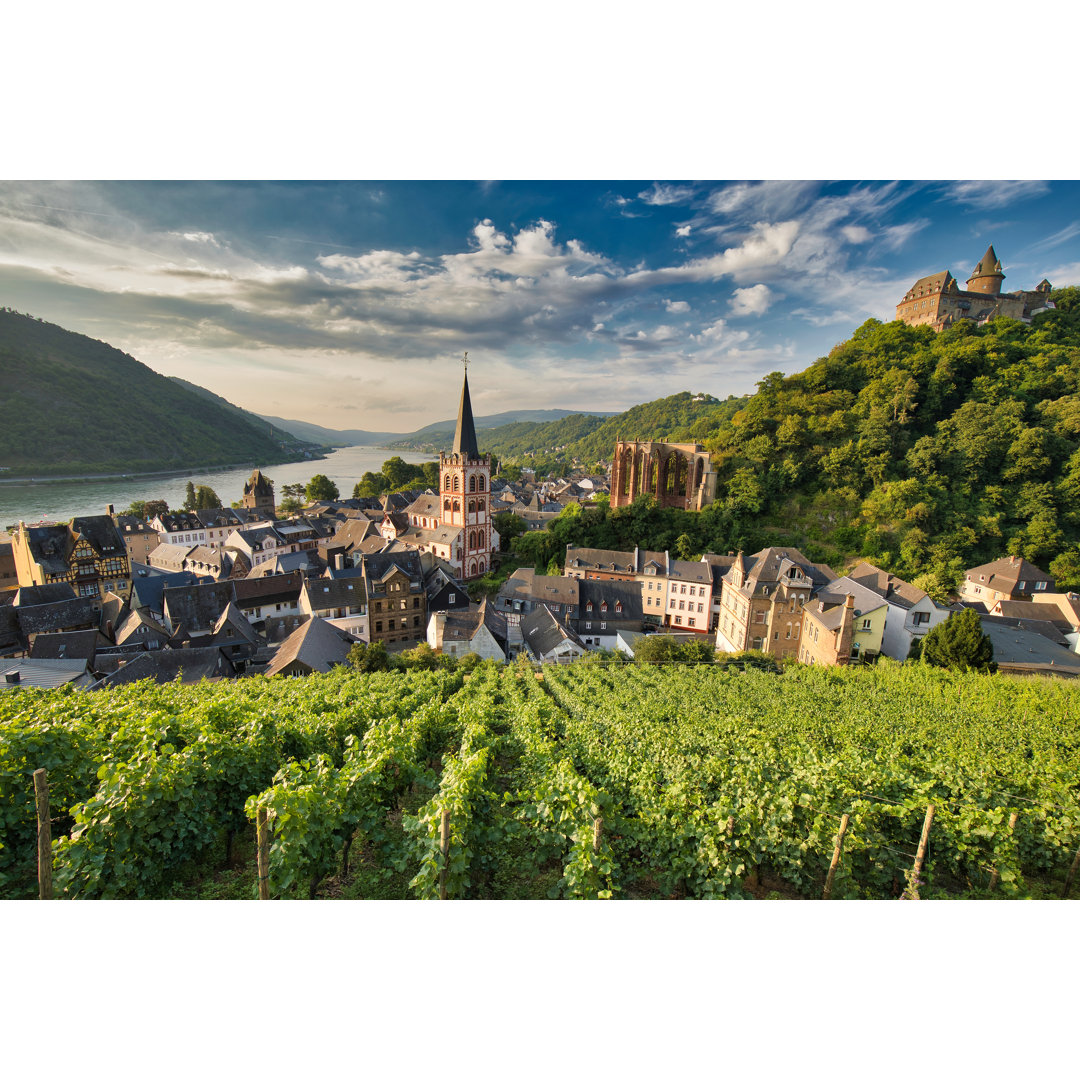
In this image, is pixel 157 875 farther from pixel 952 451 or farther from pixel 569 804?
pixel 952 451

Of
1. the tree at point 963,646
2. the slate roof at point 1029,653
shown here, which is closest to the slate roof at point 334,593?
the tree at point 963,646

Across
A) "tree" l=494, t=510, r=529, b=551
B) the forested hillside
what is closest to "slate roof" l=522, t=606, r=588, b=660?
the forested hillside

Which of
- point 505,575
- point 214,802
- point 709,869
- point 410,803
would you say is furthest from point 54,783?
point 505,575

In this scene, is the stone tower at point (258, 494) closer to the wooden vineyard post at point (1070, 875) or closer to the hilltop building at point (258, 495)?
the hilltop building at point (258, 495)

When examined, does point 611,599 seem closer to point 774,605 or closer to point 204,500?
point 774,605

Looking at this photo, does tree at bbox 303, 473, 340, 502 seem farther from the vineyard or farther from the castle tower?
the castle tower

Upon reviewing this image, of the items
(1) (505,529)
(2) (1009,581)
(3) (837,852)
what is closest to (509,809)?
(3) (837,852)
